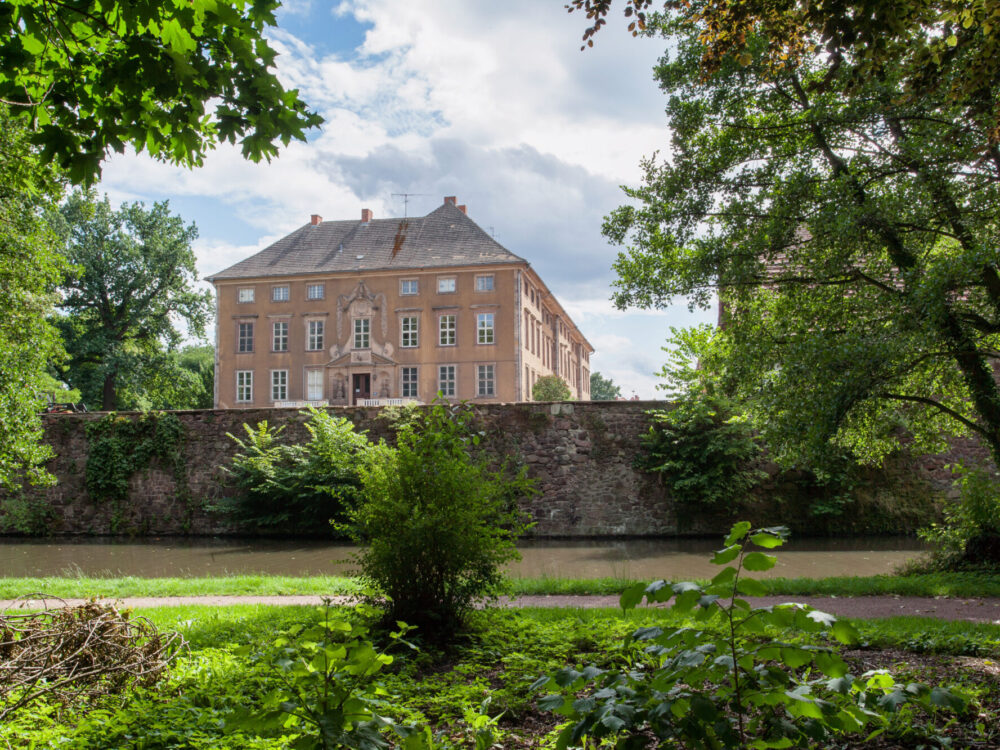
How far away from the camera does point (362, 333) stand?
38812mm

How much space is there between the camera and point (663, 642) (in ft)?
6.90

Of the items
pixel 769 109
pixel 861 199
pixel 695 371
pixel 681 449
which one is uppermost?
pixel 769 109

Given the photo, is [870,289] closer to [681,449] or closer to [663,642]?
[681,449]

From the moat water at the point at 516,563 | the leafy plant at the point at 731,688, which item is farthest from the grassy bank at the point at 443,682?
the moat water at the point at 516,563

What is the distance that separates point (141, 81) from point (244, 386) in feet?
125

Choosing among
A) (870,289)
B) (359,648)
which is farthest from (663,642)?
(870,289)

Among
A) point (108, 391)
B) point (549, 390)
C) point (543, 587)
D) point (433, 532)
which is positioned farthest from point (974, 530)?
point (108, 391)

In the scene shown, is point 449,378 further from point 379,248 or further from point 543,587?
point 543,587

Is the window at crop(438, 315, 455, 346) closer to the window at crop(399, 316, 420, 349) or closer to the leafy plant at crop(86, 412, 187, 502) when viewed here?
the window at crop(399, 316, 420, 349)

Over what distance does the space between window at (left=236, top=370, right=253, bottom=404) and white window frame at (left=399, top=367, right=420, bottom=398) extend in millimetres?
8324

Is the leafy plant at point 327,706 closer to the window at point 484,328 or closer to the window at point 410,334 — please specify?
the window at point 484,328

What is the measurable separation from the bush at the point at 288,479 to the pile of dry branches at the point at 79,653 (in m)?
13.6

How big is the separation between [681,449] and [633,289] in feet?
22.2

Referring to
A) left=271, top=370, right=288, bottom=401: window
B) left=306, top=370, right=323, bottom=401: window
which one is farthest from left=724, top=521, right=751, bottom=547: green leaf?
left=271, top=370, right=288, bottom=401: window
